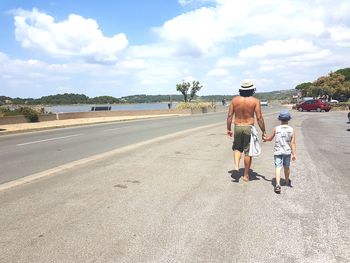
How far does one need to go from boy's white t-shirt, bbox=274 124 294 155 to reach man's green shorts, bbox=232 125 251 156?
0.59m

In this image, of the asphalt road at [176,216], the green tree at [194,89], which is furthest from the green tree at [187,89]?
the asphalt road at [176,216]

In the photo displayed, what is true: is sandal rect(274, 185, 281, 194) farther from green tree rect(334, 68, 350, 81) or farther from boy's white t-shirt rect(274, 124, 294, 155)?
green tree rect(334, 68, 350, 81)

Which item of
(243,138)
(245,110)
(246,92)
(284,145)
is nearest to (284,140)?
(284,145)

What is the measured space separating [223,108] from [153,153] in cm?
5368

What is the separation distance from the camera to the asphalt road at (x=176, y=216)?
4.01 m

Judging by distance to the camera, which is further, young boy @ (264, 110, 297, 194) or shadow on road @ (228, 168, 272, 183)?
shadow on road @ (228, 168, 272, 183)

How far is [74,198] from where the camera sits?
6.05 meters

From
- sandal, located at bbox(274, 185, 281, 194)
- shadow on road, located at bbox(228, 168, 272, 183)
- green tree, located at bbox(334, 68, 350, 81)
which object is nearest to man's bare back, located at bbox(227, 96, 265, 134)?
shadow on road, located at bbox(228, 168, 272, 183)

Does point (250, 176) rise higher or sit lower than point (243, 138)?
lower

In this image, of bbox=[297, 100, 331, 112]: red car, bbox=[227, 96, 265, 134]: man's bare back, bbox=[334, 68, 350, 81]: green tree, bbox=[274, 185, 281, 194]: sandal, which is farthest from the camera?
bbox=[334, 68, 350, 81]: green tree

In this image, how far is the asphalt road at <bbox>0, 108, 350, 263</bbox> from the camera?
4.01 m

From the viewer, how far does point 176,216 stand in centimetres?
514

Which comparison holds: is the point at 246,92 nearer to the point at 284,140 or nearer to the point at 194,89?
the point at 284,140

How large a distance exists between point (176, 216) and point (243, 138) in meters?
2.63
